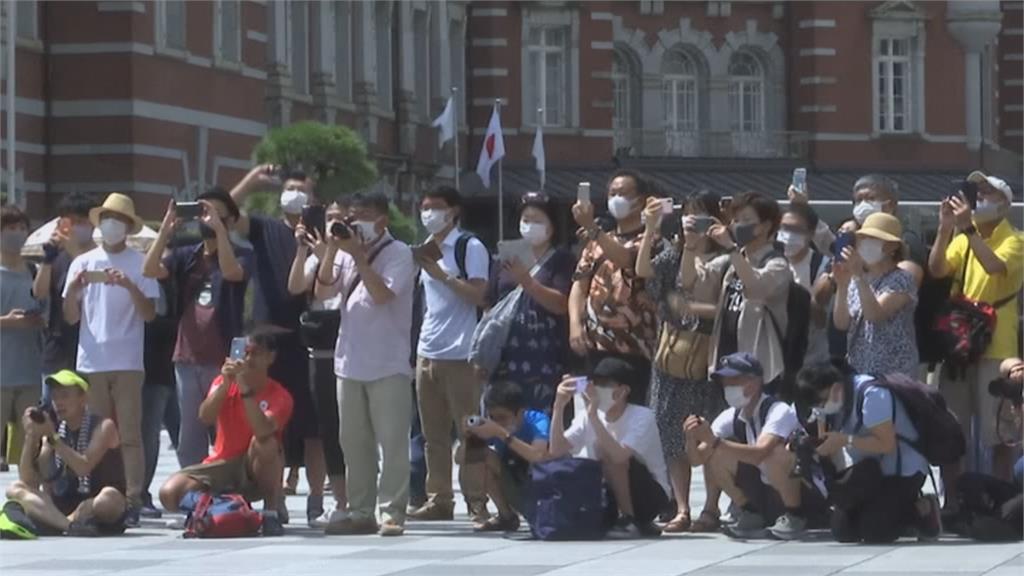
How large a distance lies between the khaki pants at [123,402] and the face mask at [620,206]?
9.16ft

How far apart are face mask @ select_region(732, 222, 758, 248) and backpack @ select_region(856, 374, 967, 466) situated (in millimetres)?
1098

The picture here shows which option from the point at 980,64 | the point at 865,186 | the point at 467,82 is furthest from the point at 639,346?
the point at 980,64

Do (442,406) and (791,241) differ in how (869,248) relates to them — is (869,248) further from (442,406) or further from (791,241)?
(442,406)

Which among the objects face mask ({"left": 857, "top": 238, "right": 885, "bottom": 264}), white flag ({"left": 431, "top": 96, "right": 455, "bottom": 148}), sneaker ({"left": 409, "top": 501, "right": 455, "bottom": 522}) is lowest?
sneaker ({"left": 409, "top": 501, "right": 455, "bottom": 522})

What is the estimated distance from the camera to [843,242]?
47.4ft

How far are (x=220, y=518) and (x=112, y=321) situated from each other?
1504mm

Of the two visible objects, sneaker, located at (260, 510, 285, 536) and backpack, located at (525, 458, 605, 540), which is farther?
sneaker, located at (260, 510, 285, 536)

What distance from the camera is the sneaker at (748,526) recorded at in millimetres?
14242

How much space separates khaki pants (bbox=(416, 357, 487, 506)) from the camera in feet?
51.4

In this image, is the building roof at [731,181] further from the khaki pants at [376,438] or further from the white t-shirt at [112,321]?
the khaki pants at [376,438]

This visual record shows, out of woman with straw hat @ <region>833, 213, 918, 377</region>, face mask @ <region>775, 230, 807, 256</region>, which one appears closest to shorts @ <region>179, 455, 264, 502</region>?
face mask @ <region>775, 230, 807, 256</region>

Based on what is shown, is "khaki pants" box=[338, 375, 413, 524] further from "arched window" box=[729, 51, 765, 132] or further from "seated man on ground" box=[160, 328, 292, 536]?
"arched window" box=[729, 51, 765, 132]

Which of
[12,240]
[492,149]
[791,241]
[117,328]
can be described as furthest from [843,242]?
[492,149]

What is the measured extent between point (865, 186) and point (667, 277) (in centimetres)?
123
